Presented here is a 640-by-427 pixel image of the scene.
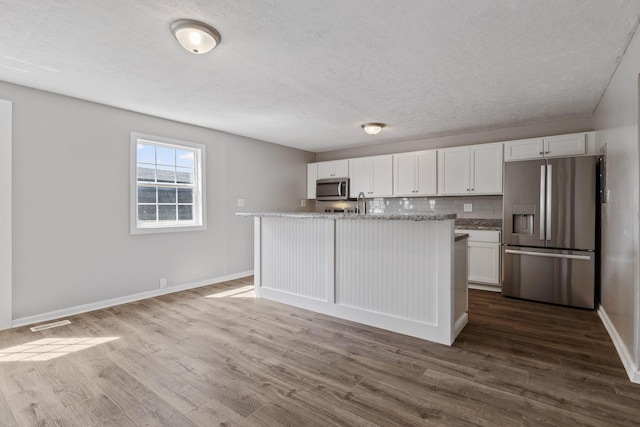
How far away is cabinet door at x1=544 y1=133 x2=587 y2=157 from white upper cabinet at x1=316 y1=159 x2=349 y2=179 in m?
3.07

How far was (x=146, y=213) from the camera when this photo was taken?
4.10 m

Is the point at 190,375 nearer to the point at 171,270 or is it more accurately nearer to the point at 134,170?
the point at 171,270

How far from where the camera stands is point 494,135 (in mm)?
4738

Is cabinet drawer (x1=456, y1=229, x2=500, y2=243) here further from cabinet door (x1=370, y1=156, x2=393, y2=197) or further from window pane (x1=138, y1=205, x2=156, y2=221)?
window pane (x1=138, y1=205, x2=156, y2=221)

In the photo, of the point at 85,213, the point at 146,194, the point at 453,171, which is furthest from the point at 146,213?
the point at 453,171

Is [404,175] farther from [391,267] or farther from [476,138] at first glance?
[391,267]

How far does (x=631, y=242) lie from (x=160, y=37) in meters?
3.59

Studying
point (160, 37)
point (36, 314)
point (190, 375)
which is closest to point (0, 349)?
point (36, 314)

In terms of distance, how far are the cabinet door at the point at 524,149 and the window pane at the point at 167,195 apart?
461 cm

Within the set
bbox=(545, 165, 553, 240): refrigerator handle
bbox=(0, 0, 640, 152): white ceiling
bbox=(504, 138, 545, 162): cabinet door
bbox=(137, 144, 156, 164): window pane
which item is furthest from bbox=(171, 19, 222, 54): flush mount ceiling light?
bbox=(504, 138, 545, 162): cabinet door

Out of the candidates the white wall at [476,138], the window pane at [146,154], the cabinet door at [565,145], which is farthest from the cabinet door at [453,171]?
the window pane at [146,154]

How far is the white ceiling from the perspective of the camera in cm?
192

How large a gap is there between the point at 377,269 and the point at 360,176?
3.02 metres

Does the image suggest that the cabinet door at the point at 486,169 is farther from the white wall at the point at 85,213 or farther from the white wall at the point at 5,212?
the white wall at the point at 5,212
